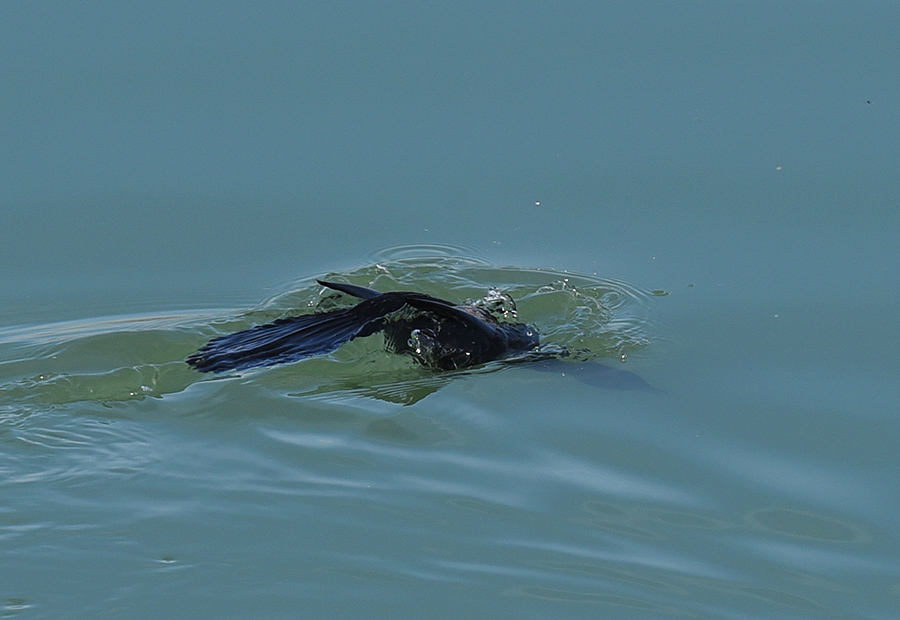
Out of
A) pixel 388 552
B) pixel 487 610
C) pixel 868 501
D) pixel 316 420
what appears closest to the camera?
pixel 487 610

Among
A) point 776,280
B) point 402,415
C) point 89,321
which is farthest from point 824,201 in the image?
point 89,321

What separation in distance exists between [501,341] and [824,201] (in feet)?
5.75

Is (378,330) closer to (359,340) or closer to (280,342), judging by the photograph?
(359,340)

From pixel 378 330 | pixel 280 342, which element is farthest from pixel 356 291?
pixel 280 342

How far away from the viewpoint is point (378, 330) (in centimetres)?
443

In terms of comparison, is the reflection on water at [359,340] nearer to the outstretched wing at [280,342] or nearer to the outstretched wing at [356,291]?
the outstretched wing at [280,342]

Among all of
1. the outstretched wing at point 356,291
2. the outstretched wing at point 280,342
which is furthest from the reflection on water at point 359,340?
the outstretched wing at point 356,291

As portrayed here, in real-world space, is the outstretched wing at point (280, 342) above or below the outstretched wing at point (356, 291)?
below

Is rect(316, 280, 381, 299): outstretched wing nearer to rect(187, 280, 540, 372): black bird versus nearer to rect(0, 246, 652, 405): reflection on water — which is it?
rect(187, 280, 540, 372): black bird

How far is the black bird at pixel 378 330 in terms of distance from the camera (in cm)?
434

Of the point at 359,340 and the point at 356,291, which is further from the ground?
the point at 356,291

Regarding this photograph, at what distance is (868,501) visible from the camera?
3.73 meters

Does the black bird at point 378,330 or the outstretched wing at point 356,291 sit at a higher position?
the outstretched wing at point 356,291

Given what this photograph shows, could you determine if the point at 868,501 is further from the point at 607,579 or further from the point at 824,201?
the point at 824,201
